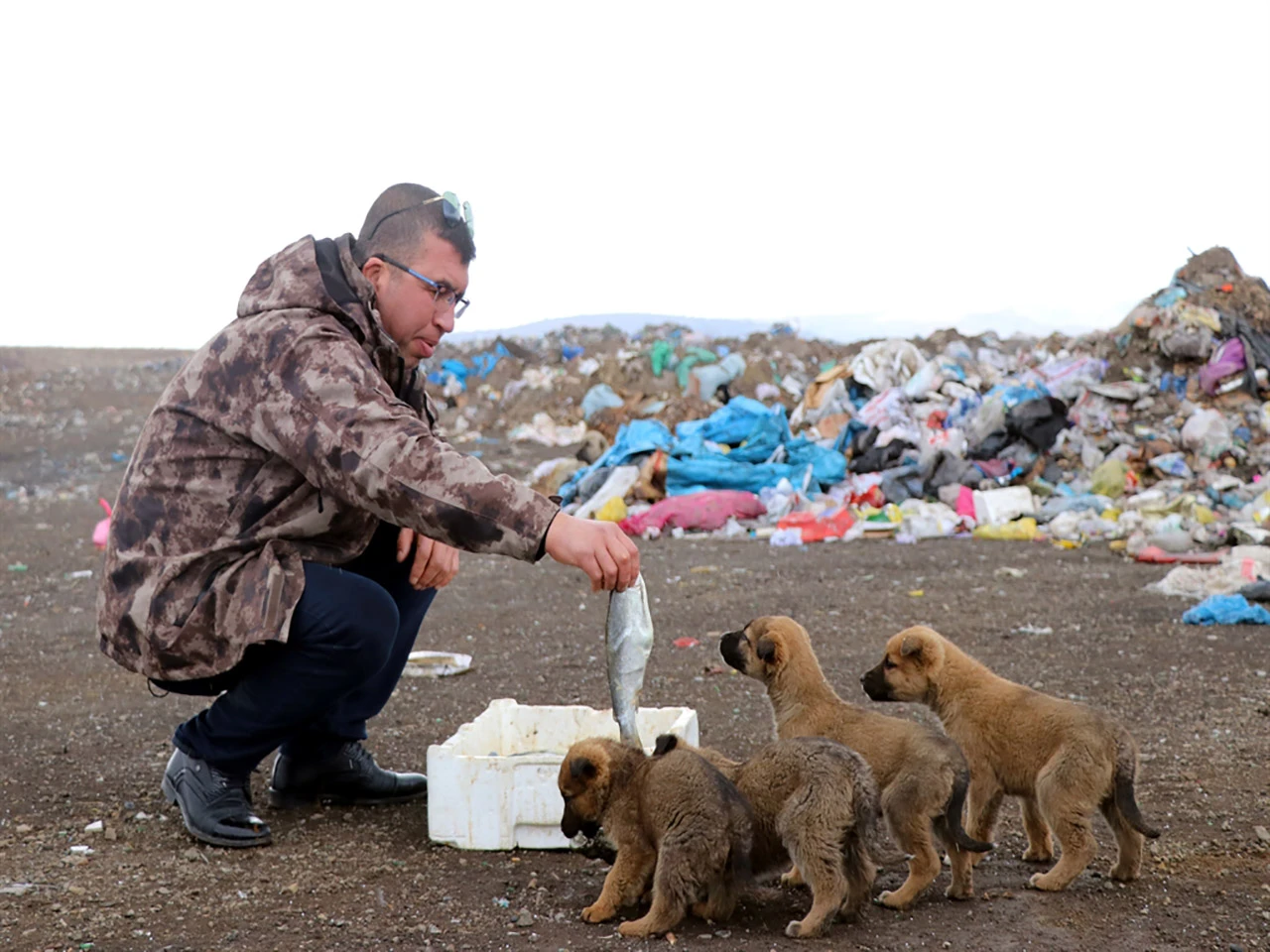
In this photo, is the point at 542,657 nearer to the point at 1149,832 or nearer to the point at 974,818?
the point at 974,818

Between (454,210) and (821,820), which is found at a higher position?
(454,210)

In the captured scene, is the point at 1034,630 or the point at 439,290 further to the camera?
the point at 1034,630

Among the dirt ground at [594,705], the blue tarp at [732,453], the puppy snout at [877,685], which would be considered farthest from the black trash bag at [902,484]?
the puppy snout at [877,685]

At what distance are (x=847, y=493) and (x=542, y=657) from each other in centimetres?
622

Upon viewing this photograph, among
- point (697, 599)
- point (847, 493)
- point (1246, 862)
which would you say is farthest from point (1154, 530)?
point (1246, 862)

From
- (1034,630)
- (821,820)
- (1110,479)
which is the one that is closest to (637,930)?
(821,820)

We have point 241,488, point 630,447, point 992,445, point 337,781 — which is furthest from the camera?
point 630,447

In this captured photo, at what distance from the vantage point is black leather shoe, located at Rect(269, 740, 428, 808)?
14.0ft

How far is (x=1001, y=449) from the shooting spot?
1306cm

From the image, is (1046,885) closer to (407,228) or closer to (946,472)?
(407,228)

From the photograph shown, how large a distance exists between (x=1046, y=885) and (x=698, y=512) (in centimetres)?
843

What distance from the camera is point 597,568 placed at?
3.10m

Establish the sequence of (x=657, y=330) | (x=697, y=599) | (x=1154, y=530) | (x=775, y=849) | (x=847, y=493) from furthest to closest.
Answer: (x=657, y=330), (x=847, y=493), (x=1154, y=530), (x=697, y=599), (x=775, y=849)

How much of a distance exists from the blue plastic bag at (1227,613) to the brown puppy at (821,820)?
4.51 metres
